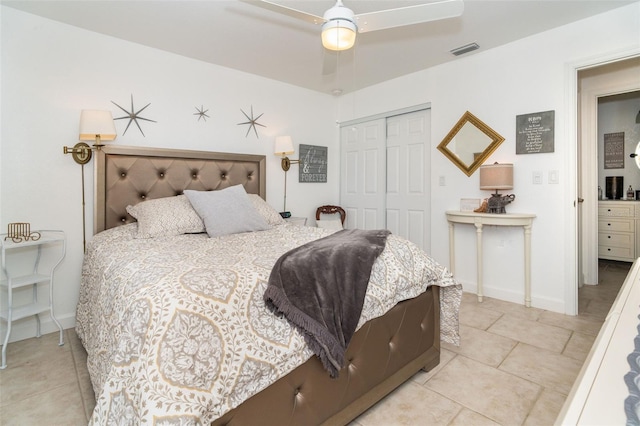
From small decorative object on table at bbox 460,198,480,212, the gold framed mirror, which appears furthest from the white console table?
the gold framed mirror

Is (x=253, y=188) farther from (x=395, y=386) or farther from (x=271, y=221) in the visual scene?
(x=395, y=386)

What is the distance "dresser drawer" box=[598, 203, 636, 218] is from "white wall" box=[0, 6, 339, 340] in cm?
488

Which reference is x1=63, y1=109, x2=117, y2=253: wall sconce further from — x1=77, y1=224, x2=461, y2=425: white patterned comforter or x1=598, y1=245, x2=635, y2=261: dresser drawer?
x1=598, y1=245, x2=635, y2=261: dresser drawer

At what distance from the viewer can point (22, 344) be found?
7.38ft

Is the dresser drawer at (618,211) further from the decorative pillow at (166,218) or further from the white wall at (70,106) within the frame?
the decorative pillow at (166,218)

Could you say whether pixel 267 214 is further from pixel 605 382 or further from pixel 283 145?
pixel 605 382

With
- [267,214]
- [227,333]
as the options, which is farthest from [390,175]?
[227,333]

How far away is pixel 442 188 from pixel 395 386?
7.42 feet

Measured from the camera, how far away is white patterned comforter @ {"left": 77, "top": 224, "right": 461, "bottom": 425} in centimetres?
87

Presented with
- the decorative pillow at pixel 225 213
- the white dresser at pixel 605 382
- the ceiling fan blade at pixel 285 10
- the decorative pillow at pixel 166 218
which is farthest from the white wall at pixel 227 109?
the white dresser at pixel 605 382

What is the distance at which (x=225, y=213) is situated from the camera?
232 cm

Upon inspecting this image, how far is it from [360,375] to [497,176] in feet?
7.00

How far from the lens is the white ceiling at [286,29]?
223 centimetres

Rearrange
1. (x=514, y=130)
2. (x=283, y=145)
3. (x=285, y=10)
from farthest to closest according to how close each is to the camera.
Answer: (x=283, y=145), (x=514, y=130), (x=285, y=10)
